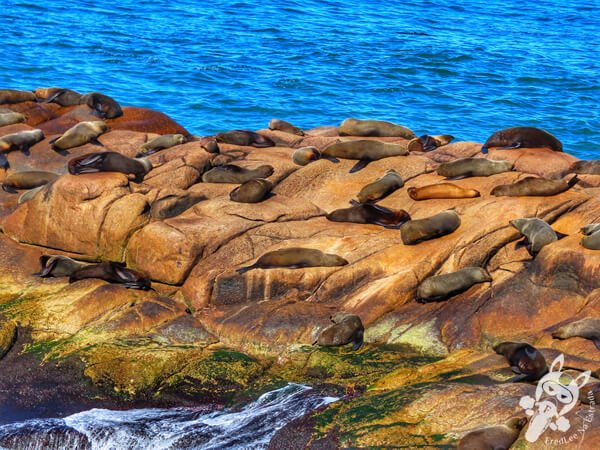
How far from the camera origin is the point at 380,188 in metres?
13.4

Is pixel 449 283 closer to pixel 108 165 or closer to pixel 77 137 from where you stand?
pixel 108 165

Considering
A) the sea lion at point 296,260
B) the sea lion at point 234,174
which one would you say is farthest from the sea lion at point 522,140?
the sea lion at point 296,260

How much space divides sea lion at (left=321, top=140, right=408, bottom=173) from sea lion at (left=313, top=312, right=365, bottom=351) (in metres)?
3.86

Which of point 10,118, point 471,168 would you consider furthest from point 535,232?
point 10,118

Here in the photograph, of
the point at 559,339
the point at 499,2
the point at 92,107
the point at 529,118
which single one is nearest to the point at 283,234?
the point at 559,339

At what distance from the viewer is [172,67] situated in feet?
91.6

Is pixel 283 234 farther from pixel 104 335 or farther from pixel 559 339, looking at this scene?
pixel 559 339

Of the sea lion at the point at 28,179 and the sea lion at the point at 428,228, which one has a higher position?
the sea lion at the point at 428,228

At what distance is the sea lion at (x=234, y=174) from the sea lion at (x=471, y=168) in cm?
263

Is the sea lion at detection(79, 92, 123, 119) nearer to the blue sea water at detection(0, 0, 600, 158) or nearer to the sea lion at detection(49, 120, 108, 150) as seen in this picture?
the sea lion at detection(49, 120, 108, 150)

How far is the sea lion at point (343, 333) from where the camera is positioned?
1086cm

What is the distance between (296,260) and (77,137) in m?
5.21

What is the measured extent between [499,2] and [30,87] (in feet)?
71.7

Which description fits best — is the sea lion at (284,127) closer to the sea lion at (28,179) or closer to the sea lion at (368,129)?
the sea lion at (368,129)
